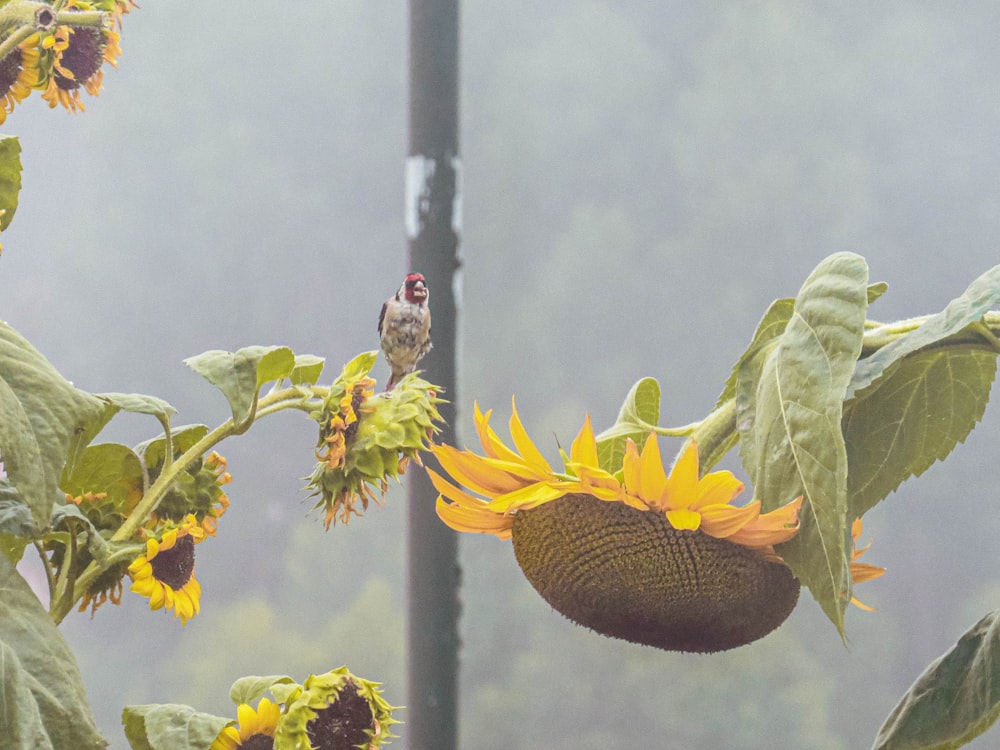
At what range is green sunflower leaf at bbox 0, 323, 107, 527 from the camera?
0.85ft

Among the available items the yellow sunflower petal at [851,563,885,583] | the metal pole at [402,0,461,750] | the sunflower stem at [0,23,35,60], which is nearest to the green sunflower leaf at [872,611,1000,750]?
the yellow sunflower petal at [851,563,885,583]

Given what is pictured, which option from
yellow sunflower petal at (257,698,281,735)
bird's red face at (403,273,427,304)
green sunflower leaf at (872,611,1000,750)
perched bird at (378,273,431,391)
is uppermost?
bird's red face at (403,273,427,304)

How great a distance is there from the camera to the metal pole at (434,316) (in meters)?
0.88

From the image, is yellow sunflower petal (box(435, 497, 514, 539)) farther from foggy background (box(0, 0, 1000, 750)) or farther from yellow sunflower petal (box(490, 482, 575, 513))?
foggy background (box(0, 0, 1000, 750))

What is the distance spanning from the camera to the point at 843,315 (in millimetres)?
220

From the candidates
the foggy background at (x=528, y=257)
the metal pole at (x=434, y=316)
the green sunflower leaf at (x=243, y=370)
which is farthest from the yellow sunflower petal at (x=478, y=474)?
the foggy background at (x=528, y=257)

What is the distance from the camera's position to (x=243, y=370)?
14.0 inches

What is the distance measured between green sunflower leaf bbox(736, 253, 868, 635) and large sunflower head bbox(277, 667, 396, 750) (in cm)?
19

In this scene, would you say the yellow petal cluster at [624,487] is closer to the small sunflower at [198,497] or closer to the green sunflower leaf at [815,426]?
the green sunflower leaf at [815,426]

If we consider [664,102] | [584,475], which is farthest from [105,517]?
[664,102]

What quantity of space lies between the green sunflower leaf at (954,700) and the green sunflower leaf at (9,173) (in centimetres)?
35

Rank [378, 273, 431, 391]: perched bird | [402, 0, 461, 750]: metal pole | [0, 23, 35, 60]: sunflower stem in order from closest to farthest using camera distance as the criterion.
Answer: [0, 23, 35, 60]: sunflower stem < [378, 273, 431, 391]: perched bird < [402, 0, 461, 750]: metal pole

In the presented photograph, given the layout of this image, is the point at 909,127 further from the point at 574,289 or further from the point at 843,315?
the point at 843,315

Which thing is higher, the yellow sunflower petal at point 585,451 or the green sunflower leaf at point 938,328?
the green sunflower leaf at point 938,328
